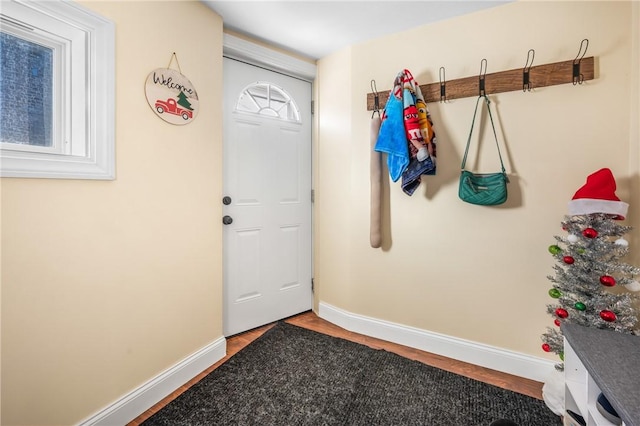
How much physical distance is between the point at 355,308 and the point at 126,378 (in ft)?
5.14

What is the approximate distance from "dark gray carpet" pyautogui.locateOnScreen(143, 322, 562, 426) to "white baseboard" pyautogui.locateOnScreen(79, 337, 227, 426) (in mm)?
89

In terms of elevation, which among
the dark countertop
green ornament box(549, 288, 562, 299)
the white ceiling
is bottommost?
the dark countertop

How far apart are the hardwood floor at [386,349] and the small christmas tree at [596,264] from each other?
0.41 m

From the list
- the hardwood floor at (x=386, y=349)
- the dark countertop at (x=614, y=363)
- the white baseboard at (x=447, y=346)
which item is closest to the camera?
the dark countertop at (x=614, y=363)

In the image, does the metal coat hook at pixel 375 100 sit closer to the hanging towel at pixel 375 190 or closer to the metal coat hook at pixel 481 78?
the hanging towel at pixel 375 190

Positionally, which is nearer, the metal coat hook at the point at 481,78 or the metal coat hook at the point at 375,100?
the metal coat hook at the point at 481,78

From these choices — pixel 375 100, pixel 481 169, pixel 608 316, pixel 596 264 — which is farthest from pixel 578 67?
pixel 608 316

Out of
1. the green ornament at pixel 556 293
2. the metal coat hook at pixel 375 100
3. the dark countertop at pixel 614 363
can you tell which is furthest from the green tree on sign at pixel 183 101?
the green ornament at pixel 556 293

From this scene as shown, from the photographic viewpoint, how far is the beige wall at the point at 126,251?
46.0 inches

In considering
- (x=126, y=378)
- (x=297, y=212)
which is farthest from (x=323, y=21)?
(x=126, y=378)

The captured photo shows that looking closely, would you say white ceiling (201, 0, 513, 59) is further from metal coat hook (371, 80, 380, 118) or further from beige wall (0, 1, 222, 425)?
metal coat hook (371, 80, 380, 118)

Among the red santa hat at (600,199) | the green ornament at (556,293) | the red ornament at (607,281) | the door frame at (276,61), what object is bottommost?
the green ornament at (556,293)

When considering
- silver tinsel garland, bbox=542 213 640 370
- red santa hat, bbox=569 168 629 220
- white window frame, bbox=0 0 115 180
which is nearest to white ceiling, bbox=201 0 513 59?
white window frame, bbox=0 0 115 180

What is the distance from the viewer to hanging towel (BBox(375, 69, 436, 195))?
1923 mm
